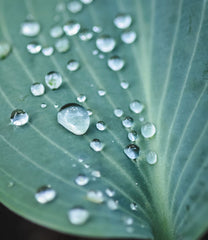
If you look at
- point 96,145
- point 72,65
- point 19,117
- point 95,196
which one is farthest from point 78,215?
point 72,65

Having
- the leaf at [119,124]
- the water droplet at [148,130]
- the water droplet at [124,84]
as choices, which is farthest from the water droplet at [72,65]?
the water droplet at [148,130]

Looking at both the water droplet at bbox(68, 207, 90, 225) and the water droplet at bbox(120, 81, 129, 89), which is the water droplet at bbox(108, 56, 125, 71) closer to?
the water droplet at bbox(120, 81, 129, 89)

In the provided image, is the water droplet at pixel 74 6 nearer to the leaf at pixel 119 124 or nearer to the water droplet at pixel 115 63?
the leaf at pixel 119 124

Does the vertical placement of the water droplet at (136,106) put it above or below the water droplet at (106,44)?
below

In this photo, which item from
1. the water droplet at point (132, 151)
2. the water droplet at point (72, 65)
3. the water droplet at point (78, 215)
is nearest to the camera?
the water droplet at point (78, 215)

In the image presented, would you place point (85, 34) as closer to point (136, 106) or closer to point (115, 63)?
point (115, 63)

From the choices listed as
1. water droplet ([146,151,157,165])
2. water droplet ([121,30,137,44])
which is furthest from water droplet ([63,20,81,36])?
water droplet ([146,151,157,165])

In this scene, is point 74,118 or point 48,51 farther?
point 48,51

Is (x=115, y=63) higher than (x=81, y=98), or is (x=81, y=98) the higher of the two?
(x=115, y=63)
